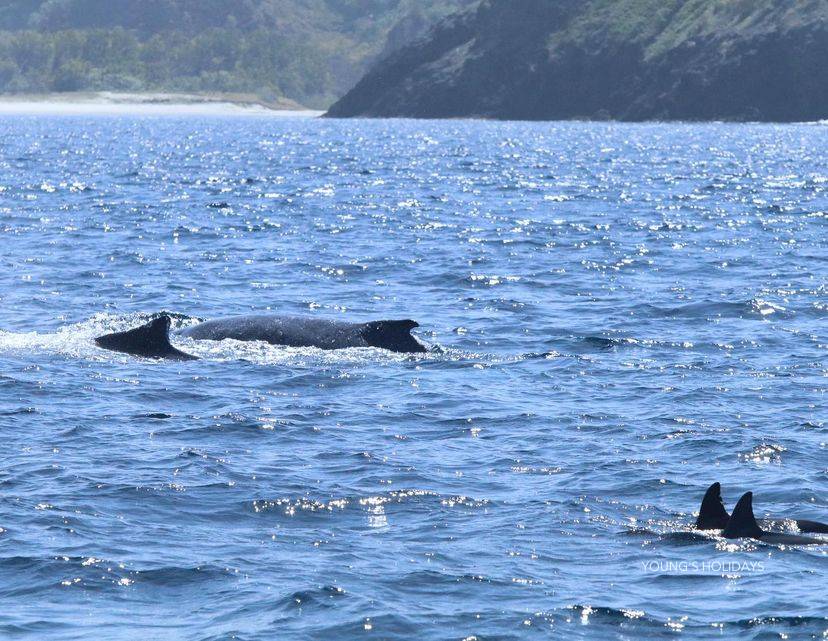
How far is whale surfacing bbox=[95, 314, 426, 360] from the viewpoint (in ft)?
71.3

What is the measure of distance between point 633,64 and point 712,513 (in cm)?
17259

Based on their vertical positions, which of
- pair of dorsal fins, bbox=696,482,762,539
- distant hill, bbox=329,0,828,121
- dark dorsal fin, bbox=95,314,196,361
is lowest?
pair of dorsal fins, bbox=696,482,762,539

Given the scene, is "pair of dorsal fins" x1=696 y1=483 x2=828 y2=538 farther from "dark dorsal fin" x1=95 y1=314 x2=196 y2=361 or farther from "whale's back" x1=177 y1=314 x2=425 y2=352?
"dark dorsal fin" x1=95 y1=314 x2=196 y2=361

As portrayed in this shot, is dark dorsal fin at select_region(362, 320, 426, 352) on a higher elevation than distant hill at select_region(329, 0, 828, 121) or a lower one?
lower

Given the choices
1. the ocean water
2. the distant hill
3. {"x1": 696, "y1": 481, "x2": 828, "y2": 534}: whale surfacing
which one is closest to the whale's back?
the ocean water

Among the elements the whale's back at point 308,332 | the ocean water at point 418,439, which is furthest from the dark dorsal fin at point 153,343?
the whale's back at point 308,332

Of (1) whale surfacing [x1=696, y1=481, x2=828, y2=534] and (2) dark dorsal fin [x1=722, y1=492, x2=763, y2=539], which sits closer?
(2) dark dorsal fin [x1=722, y1=492, x2=763, y2=539]

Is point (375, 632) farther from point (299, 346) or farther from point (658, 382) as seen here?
point (299, 346)

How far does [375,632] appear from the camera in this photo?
37.3 ft

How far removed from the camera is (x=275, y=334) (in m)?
22.8

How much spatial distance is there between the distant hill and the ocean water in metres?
133

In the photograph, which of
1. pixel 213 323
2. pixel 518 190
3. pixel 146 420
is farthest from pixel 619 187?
pixel 146 420

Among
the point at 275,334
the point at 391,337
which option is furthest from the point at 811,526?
the point at 275,334

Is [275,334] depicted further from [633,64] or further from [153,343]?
[633,64]
